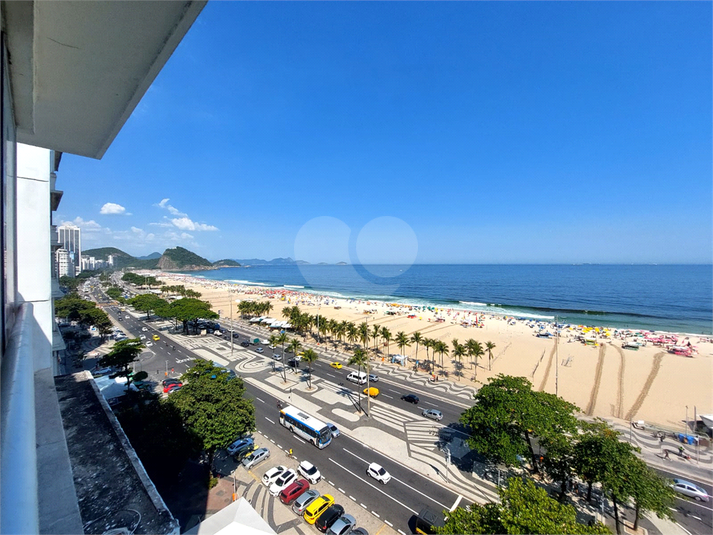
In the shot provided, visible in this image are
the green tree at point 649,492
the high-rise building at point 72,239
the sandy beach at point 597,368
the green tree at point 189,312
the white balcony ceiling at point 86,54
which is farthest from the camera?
the high-rise building at point 72,239

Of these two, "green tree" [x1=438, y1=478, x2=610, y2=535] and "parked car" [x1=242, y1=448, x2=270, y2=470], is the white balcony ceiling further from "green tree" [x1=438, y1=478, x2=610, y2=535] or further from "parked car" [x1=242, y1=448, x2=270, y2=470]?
"parked car" [x1=242, y1=448, x2=270, y2=470]

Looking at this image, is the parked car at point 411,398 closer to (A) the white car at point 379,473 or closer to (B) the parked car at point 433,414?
(B) the parked car at point 433,414

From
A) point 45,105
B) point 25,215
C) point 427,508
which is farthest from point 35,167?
point 427,508

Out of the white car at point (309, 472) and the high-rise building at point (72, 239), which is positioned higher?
the high-rise building at point (72, 239)

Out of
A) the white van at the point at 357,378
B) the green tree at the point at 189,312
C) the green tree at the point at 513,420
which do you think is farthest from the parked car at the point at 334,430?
the green tree at the point at 189,312

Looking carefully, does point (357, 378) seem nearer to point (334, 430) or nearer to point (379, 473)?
point (334, 430)

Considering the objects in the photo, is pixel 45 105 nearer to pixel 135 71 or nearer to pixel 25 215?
pixel 135 71
